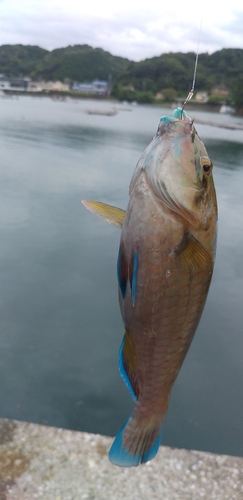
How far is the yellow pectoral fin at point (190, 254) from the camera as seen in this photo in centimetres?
111

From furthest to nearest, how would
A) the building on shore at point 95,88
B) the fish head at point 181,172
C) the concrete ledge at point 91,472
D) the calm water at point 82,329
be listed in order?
1. the building on shore at point 95,88
2. the calm water at point 82,329
3. the concrete ledge at point 91,472
4. the fish head at point 181,172

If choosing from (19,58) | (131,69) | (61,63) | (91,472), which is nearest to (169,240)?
(91,472)

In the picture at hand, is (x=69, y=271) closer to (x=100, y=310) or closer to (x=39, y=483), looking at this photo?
(x=100, y=310)

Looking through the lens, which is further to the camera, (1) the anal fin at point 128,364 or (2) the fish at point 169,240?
(1) the anal fin at point 128,364

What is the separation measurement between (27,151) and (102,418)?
8.68 meters

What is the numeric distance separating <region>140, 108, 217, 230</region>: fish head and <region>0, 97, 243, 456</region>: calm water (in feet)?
7.42

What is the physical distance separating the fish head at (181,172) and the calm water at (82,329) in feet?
7.42

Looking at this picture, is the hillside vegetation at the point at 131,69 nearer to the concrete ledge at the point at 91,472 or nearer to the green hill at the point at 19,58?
the green hill at the point at 19,58

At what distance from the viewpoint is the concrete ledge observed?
1.89 m

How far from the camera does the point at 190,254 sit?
1.11 metres

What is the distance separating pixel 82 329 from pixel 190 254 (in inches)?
114

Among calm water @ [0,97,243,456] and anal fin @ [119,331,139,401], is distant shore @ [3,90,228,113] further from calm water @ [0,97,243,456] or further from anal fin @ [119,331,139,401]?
anal fin @ [119,331,139,401]

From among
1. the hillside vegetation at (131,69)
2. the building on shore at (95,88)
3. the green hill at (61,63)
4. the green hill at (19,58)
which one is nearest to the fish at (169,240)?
the hillside vegetation at (131,69)

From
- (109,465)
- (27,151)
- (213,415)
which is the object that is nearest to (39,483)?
(109,465)
